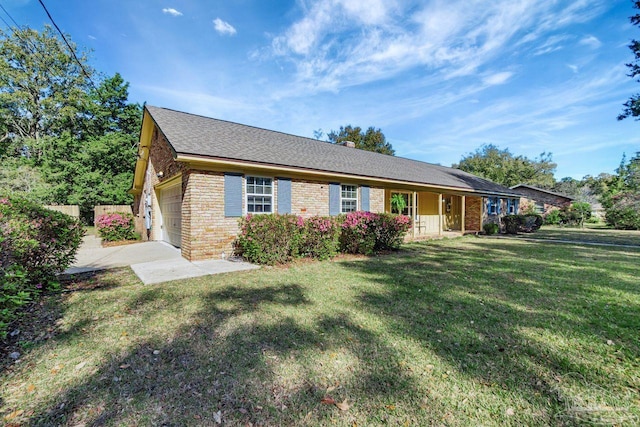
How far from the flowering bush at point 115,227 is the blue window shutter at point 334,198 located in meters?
11.1

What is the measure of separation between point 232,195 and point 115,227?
30.3ft

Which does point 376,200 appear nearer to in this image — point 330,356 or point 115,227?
point 330,356

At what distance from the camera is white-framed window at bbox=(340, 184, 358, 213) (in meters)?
11.4

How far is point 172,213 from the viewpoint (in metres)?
10.8

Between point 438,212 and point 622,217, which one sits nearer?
point 438,212

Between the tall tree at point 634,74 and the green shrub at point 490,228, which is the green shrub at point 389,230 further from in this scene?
the tall tree at point 634,74

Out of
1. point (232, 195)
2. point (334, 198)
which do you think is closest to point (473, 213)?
point (334, 198)

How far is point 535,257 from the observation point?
8508 millimetres

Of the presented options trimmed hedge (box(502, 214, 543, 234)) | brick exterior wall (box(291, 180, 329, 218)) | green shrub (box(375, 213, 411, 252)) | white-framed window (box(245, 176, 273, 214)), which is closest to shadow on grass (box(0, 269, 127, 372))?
white-framed window (box(245, 176, 273, 214))

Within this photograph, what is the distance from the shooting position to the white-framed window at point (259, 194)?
8.73 metres

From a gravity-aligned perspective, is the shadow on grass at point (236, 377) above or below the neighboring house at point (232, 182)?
below

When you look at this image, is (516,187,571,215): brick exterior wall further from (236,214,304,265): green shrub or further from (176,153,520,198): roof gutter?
(236,214,304,265): green shrub

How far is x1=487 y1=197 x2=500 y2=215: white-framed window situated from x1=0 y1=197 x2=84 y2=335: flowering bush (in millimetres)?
21044

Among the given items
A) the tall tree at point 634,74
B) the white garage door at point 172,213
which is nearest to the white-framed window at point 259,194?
the white garage door at point 172,213
